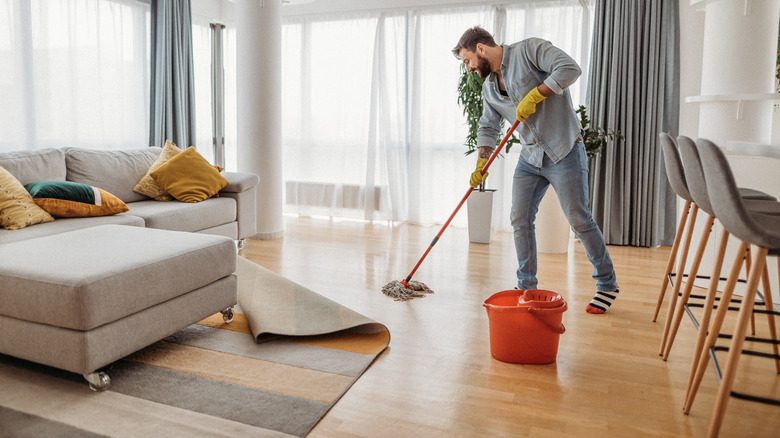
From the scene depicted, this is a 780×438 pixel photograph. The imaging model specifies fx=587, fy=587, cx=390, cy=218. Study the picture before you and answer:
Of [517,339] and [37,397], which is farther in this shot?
[517,339]

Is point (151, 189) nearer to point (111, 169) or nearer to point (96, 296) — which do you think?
point (111, 169)

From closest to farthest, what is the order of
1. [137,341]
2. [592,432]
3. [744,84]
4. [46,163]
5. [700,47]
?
[592,432], [137,341], [744,84], [46,163], [700,47]

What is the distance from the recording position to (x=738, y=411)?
76.5 inches

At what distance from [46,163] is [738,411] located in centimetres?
377

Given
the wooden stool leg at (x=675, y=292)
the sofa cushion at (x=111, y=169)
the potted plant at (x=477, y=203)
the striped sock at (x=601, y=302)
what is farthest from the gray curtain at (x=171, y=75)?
the wooden stool leg at (x=675, y=292)

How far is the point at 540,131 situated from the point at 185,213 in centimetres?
230

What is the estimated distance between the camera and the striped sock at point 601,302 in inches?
117

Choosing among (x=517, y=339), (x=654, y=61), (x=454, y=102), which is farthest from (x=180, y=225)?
(x=654, y=61)

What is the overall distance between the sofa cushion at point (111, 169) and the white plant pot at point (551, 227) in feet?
9.67

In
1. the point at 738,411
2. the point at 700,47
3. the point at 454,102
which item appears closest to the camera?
the point at 738,411

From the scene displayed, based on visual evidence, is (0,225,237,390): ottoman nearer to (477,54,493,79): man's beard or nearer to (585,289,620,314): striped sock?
(477,54,493,79): man's beard

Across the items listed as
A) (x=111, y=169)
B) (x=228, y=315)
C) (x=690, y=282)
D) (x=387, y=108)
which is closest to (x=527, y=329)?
(x=690, y=282)

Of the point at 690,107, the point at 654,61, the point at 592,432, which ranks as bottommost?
the point at 592,432

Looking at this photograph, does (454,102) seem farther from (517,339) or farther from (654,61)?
(517,339)
